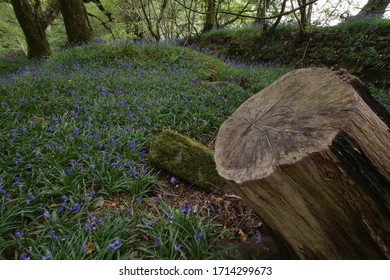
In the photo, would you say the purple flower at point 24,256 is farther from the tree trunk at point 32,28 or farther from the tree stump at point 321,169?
the tree trunk at point 32,28

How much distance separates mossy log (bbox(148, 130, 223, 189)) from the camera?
304 centimetres

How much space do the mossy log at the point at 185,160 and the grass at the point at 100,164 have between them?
205 mm

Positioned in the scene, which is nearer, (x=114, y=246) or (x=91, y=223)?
(x=114, y=246)

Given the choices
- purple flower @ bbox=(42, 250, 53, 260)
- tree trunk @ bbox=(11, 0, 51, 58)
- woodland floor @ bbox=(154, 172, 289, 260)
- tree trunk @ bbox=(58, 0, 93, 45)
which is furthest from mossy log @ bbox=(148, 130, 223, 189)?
tree trunk @ bbox=(11, 0, 51, 58)

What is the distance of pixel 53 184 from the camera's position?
2.59 meters

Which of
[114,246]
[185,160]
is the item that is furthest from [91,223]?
[185,160]

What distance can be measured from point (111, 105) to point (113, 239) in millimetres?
2814

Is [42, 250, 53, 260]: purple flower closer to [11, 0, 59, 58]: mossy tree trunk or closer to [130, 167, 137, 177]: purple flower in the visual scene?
[130, 167, 137, 177]: purple flower

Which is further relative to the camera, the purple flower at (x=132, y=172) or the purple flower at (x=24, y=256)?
the purple flower at (x=132, y=172)

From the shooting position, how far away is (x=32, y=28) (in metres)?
9.78

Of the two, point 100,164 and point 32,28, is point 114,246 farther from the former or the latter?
point 32,28

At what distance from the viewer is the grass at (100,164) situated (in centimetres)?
201

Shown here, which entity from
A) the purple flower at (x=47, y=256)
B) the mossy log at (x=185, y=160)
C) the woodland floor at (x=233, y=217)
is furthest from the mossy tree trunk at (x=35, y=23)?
the purple flower at (x=47, y=256)

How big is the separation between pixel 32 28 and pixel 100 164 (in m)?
9.92
